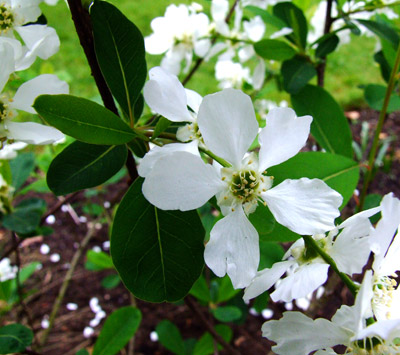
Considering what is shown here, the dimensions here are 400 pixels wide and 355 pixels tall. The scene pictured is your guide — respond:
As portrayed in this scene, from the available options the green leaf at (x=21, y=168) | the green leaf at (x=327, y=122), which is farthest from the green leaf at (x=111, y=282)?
the green leaf at (x=327, y=122)

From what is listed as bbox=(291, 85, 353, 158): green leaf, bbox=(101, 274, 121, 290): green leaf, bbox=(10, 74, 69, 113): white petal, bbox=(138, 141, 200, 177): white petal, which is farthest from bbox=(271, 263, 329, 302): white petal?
bbox=(101, 274, 121, 290): green leaf

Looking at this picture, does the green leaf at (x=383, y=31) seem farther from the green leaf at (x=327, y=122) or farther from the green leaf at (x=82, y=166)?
the green leaf at (x=82, y=166)

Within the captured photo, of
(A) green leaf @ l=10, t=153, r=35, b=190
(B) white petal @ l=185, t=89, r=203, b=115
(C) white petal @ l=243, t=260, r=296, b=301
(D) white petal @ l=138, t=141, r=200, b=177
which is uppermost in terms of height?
(B) white petal @ l=185, t=89, r=203, b=115

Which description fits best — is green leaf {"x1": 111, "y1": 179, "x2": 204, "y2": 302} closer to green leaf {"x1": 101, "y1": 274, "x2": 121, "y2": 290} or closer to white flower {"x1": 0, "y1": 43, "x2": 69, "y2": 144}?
white flower {"x1": 0, "y1": 43, "x2": 69, "y2": 144}

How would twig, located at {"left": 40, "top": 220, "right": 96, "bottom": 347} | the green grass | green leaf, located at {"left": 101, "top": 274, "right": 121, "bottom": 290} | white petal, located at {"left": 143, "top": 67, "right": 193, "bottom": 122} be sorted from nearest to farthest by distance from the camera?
white petal, located at {"left": 143, "top": 67, "right": 193, "bottom": 122}, twig, located at {"left": 40, "top": 220, "right": 96, "bottom": 347}, green leaf, located at {"left": 101, "top": 274, "right": 121, "bottom": 290}, the green grass

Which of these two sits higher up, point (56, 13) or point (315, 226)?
point (315, 226)

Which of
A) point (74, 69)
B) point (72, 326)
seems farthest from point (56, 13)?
point (72, 326)

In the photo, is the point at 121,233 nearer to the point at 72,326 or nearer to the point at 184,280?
the point at 184,280
